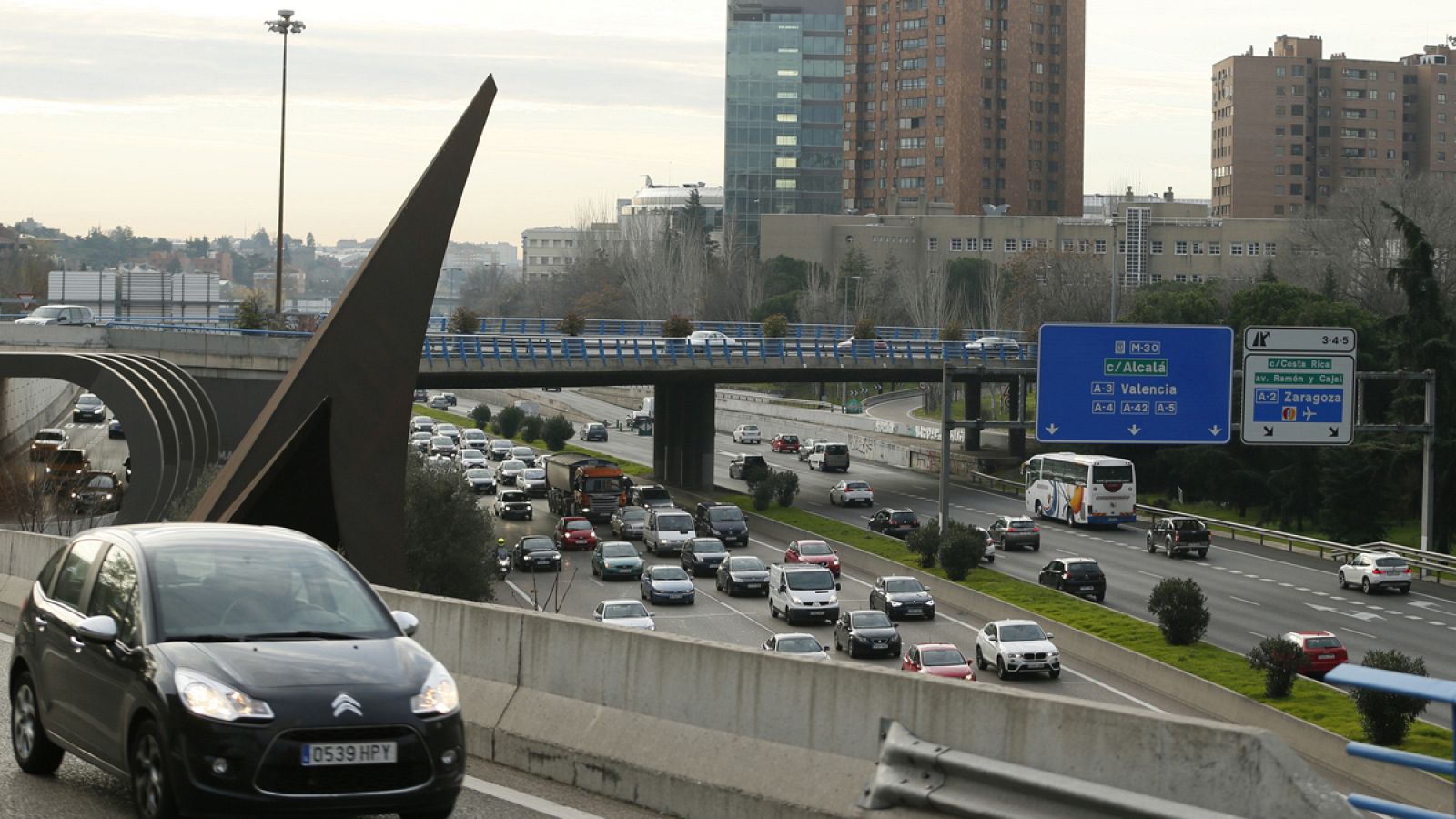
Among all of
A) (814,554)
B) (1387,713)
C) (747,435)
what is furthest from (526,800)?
(747,435)

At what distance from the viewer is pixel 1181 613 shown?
41469 millimetres

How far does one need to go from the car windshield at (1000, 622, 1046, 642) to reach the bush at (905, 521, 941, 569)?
605 inches

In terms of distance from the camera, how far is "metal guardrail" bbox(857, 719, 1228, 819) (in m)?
6.62

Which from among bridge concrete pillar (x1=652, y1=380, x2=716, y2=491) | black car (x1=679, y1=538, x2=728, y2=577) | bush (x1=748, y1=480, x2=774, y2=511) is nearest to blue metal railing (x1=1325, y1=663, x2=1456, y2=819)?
black car (x1=679, y1=538, x2=728, y2=577)

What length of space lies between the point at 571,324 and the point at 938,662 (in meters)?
41.9

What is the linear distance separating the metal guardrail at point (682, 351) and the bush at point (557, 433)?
108ft

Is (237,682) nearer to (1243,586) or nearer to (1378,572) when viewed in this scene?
(1378,572)

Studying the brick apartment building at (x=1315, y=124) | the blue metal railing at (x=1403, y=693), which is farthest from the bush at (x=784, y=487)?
the brick apartment building at (x=1315, y=124)

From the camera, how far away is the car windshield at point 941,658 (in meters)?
36.8

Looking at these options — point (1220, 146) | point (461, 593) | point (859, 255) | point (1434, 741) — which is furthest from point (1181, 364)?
point (1220, 146)

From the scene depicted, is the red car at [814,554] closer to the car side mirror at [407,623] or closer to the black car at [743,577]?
the black car at [743,577]

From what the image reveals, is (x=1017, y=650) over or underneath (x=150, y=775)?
underneath

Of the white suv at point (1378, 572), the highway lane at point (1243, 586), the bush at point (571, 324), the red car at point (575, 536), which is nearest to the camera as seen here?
the highway lane at point (1243, 586)

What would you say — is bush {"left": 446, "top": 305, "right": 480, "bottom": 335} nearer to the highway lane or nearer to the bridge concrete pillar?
the bridge concrete pillar
